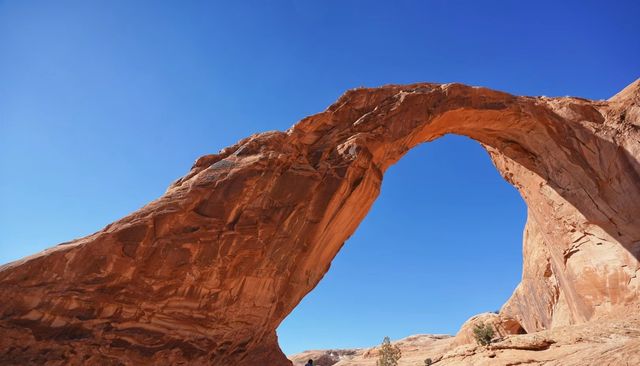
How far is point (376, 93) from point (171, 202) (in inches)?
474

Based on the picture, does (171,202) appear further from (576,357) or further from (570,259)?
(570,259)

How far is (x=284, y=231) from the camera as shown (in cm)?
1261

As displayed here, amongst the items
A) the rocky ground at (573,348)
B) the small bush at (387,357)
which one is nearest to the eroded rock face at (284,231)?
the rocky ground at (573,348)

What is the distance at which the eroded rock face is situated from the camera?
9242mm

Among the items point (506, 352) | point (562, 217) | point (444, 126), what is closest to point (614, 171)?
point (562, 217)

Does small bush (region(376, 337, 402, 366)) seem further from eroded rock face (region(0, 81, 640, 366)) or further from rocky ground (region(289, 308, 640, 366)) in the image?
rocky ground (region(289, 308, 640, 366))

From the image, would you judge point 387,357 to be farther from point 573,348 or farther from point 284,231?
point 284,231

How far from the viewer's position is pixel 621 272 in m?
15.6

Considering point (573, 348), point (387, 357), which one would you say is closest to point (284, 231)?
point (573, 348)

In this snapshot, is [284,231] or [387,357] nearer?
[284,231]

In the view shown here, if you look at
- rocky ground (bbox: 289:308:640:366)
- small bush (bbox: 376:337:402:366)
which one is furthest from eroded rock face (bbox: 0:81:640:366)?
small bush (bbox: 376:337:402:366)

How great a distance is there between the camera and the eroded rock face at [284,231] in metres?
9.24

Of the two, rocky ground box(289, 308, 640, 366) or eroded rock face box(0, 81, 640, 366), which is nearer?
eroded rock face box(0, 81, 640, 366)

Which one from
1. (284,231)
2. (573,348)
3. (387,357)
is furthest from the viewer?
(387,357)
